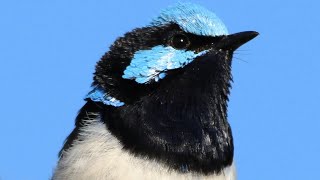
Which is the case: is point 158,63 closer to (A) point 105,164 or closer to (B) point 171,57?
(B) point 171,57

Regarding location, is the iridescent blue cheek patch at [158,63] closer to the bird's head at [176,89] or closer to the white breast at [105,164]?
the bird's head at [176,89]

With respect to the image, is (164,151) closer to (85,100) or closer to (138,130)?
(138,130)

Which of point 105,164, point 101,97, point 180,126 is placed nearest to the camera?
point 105,164

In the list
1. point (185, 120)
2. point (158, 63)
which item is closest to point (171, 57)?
point (158, 63)

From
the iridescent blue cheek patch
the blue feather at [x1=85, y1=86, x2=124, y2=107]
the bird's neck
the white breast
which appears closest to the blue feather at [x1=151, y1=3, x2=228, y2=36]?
the iridescent blue cheek patch

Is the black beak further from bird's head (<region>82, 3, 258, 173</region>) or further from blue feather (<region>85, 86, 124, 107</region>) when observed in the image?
blue feather (<region>85, 86, 124, 107</region>)

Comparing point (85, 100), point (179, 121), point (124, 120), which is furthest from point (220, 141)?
point (85, 100)

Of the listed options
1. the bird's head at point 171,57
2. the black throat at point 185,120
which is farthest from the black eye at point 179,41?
the black throat at point 185,120
